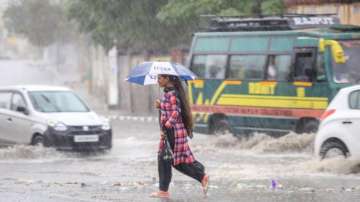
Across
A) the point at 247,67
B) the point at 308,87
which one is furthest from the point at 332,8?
the point at 308,87

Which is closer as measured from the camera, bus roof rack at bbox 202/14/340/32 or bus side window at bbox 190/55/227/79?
bus roof rack at bbox 202/14/340/32

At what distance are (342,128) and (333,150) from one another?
1.55 ft

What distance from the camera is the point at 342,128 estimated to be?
1496 cm

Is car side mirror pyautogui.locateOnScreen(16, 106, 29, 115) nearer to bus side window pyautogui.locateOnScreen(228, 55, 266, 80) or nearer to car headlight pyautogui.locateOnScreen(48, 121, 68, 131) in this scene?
car headlight pyautogui.locateOnScreen(48, 121, 68, 131)

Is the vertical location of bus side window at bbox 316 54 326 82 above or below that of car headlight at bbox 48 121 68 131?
above

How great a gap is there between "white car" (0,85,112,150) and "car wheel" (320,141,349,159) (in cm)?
649

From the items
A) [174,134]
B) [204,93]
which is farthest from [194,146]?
[174,134]

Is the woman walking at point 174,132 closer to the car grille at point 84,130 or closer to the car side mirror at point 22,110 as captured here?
the car grille at point 84,130

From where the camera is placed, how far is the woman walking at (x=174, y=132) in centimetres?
1123

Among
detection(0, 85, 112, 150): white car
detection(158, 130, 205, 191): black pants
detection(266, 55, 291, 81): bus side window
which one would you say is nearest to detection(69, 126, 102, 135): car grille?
detection(0, 85, 112, 150): white car

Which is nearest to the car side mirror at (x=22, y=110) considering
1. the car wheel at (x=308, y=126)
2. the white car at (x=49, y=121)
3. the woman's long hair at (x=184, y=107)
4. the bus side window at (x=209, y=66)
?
the white car at (x=49, y=121)

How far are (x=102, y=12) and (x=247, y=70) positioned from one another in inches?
534

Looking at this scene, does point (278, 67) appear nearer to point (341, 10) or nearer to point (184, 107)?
point (341, 10)

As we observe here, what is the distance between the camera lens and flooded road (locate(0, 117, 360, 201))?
1195cm
